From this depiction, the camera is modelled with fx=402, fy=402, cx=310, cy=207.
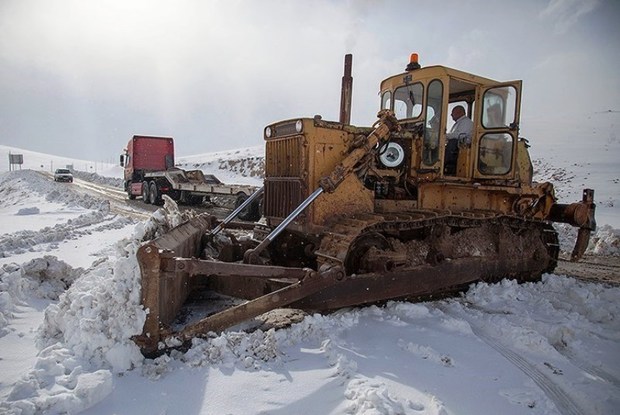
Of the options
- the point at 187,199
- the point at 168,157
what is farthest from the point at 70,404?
the point at 168,157

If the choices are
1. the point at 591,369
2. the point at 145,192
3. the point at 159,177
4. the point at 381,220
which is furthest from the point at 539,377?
the point at 145,192

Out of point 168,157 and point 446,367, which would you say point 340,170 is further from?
point 168,157

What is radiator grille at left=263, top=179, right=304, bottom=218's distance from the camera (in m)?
4.88

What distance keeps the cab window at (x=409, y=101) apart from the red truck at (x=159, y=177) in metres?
9.24

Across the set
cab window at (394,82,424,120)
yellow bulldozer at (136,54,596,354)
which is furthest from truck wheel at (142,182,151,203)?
cab window at (394,82,424,120)

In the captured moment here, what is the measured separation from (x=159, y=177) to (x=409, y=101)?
50.5ft

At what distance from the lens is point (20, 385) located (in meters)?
2.58

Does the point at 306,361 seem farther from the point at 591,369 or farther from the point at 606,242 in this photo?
the point at 606,242

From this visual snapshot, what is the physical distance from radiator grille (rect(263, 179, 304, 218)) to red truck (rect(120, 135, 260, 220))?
9.20 meters

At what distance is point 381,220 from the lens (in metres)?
4.52

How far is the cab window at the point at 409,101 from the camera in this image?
5922 mm

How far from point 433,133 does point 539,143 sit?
3541 centimetres

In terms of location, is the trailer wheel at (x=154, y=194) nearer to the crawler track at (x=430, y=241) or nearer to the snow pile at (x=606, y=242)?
the crawler track at (x=430, y=241)

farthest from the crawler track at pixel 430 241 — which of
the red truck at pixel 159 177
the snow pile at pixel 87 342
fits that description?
the red truck at pixel 159 177
